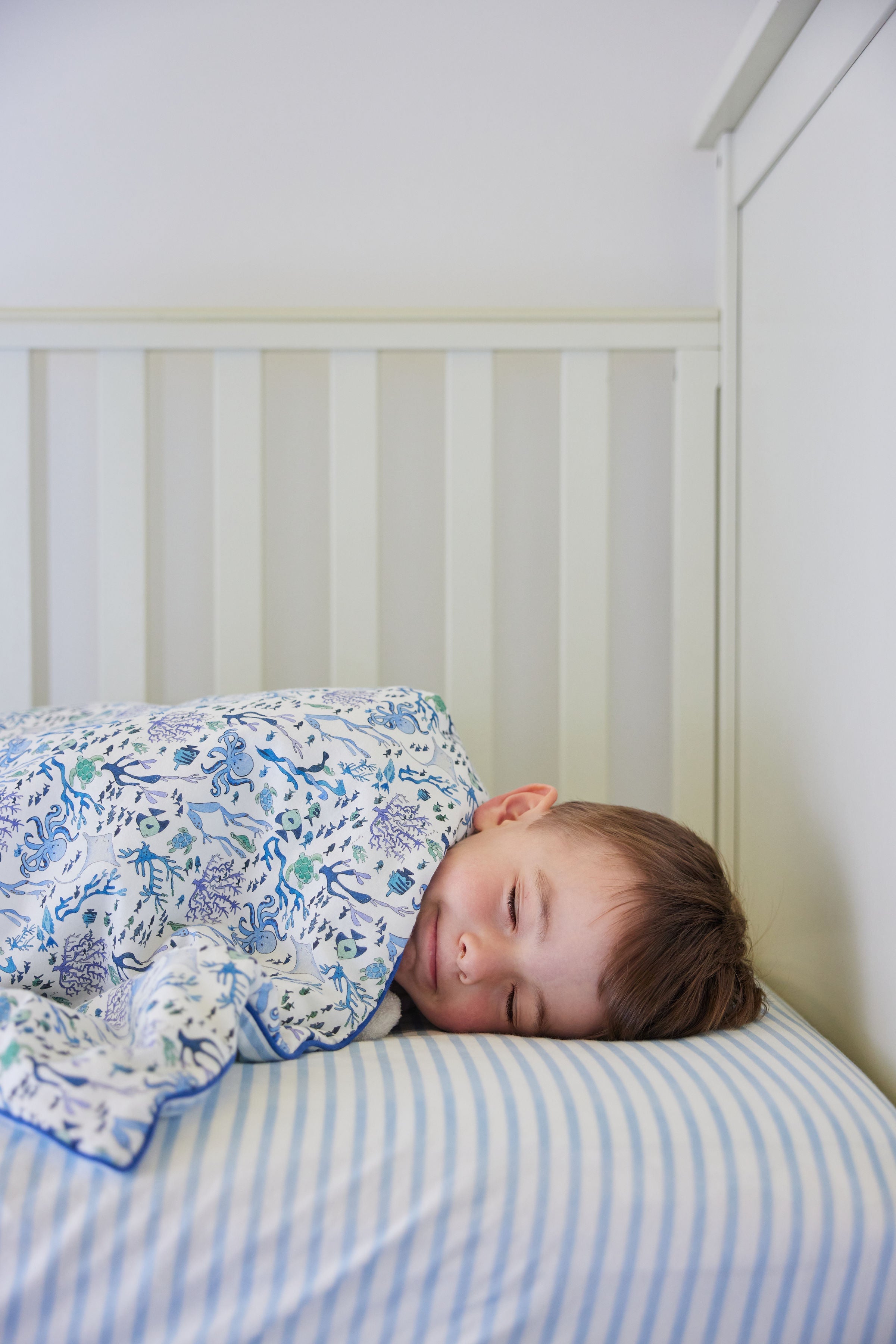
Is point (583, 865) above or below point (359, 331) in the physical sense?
below

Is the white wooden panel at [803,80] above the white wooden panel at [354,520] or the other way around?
above

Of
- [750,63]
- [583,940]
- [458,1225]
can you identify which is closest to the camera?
[458,1225]

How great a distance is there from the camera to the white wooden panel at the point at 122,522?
3.85ft

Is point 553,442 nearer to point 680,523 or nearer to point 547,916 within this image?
point 680,523

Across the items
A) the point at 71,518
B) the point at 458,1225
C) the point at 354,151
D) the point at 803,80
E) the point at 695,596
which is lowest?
the point at 458,1225

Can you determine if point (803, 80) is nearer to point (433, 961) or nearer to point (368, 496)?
point (368, 496)

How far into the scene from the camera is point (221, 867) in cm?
75

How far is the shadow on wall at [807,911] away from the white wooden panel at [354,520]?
521 millimetres

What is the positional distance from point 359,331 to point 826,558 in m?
0.66

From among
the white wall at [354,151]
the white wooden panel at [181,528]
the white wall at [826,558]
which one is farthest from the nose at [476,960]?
the white wall at [354,151]

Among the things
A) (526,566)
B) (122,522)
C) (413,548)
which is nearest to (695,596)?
(526,566)

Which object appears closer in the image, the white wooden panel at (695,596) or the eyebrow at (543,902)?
the eyebrow at (543,902)

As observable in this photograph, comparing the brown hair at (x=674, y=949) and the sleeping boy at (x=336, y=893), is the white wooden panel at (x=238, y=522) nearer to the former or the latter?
the sleeping boy at (x=336, y=893)

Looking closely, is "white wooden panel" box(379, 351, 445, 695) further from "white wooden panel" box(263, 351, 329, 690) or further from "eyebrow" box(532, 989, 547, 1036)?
"eyebrow" box(532, 989, 547, 1036)
